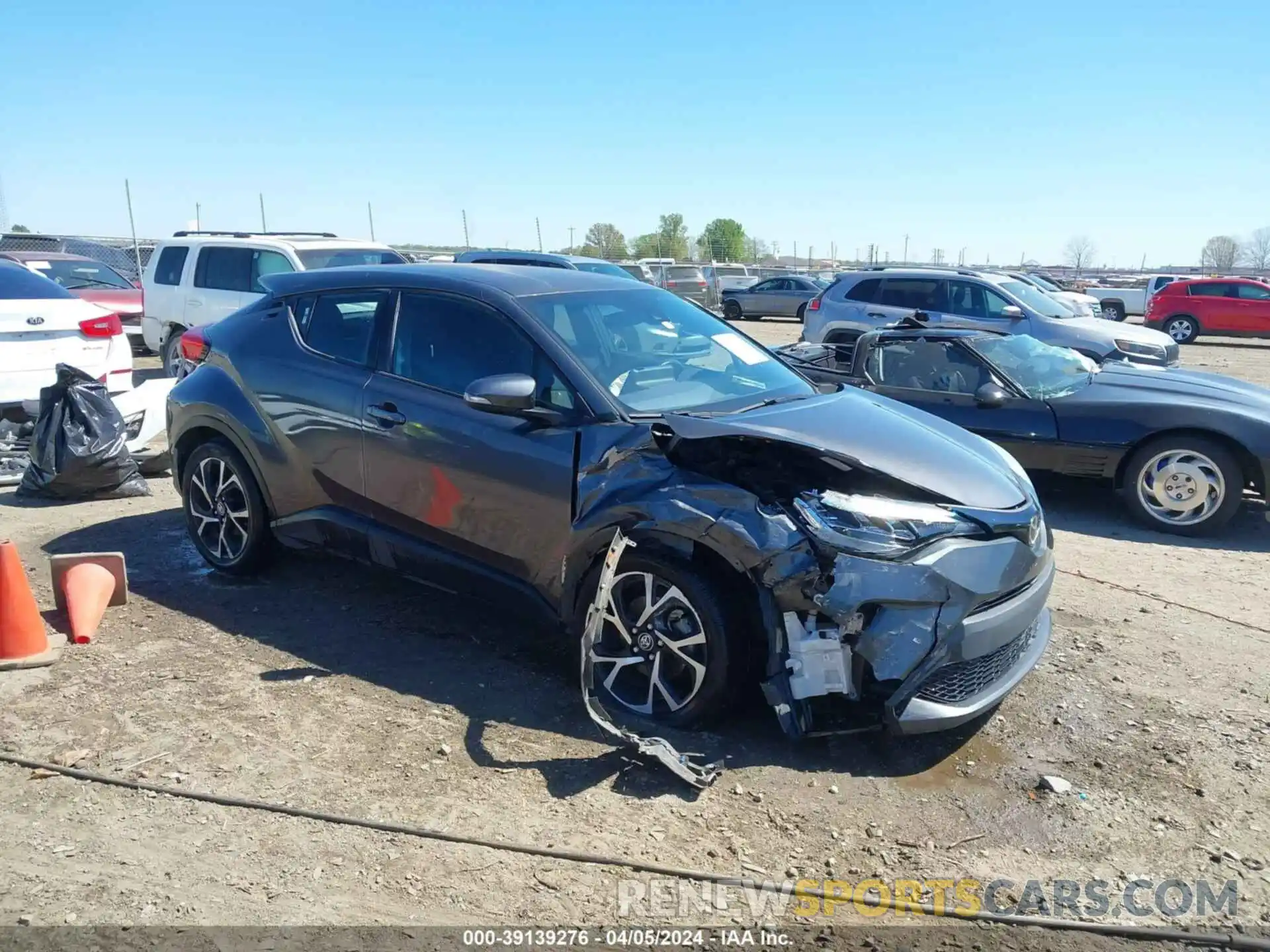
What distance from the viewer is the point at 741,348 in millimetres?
5133

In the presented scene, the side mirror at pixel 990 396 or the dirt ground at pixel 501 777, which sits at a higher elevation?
the side mirror at pixel 990 396

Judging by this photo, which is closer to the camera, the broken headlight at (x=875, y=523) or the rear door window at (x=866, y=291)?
the broken headlight at (x=875, y=523)

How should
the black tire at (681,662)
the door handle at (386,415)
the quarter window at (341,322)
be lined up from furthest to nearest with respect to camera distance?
the quarter window at (341,322) → the door handle at (386,415) → the black tire at (681,662)

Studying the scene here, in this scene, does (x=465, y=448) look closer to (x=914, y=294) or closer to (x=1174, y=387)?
(x=1174, y=387)

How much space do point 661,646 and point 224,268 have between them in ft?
35.2

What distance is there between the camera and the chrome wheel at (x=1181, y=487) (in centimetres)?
685

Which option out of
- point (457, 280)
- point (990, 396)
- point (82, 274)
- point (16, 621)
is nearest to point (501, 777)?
point (457, 280)

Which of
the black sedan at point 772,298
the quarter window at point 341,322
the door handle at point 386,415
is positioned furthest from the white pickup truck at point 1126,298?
the door handle at point 386,415

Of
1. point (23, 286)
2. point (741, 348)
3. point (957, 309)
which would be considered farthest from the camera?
point (957, 309)

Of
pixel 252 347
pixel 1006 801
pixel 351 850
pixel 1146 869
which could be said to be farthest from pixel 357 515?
pixel 1146 869

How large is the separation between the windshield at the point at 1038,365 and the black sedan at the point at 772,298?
2304 centimetres

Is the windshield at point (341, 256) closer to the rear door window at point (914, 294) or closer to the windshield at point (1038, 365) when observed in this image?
the rear door window at point (914, 294)

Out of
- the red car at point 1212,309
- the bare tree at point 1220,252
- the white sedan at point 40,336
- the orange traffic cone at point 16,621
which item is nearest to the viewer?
the orange traffic cone at point 16,621

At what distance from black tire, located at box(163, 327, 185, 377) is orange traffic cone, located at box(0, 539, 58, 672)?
9.09 m
